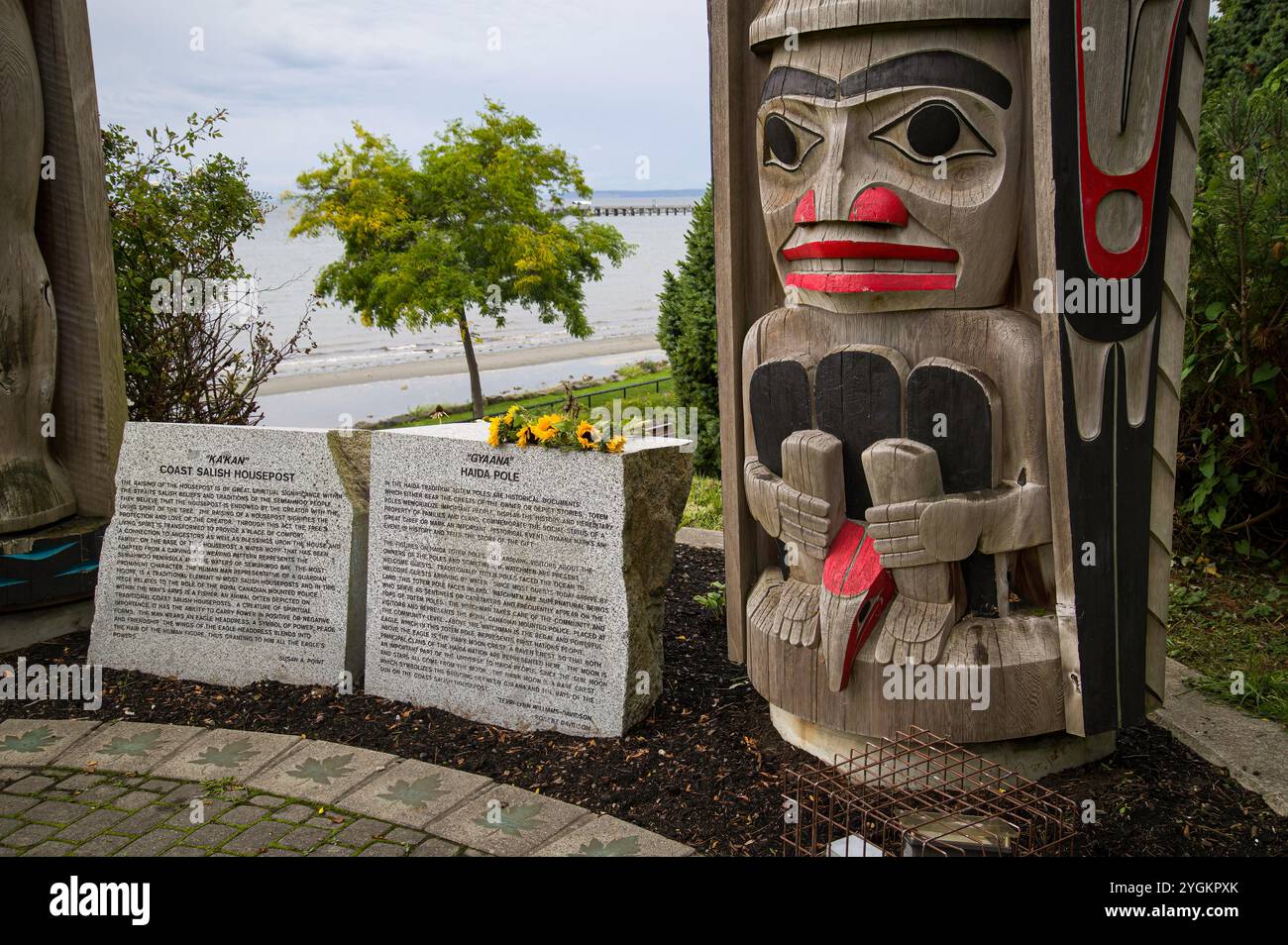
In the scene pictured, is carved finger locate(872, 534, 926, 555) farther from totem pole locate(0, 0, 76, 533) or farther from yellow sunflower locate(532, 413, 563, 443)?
totem pole locate(0, 0, 76, 533)

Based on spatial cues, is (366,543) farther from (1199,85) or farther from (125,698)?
(1199,85)

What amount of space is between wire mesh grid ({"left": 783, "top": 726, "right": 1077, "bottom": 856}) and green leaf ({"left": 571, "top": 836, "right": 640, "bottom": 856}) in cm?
55

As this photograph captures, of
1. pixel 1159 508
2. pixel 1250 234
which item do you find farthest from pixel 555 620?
pixel 1250 234

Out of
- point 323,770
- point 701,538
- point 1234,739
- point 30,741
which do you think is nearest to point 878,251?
point 1234,739

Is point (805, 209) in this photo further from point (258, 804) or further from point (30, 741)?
point (30, 741)

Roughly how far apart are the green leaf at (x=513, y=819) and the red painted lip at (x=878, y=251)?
243 centimetres

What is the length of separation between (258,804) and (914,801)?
2.60m

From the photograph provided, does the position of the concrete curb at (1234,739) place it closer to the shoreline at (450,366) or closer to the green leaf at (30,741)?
the green leaf at (30,741)

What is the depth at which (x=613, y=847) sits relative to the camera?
4102mm

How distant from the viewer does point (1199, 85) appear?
13.1 feet

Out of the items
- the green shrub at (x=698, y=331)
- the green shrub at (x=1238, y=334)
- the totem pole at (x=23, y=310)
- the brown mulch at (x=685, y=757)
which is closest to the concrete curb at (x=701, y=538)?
the green shrub at (x=698, y=331)

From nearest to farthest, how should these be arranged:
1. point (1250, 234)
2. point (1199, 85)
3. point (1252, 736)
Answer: point (1199, 85), point (1252, 736), point (1250, 234)

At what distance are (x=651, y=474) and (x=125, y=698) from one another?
2924mm

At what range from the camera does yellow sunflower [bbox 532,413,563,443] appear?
5039 mm
